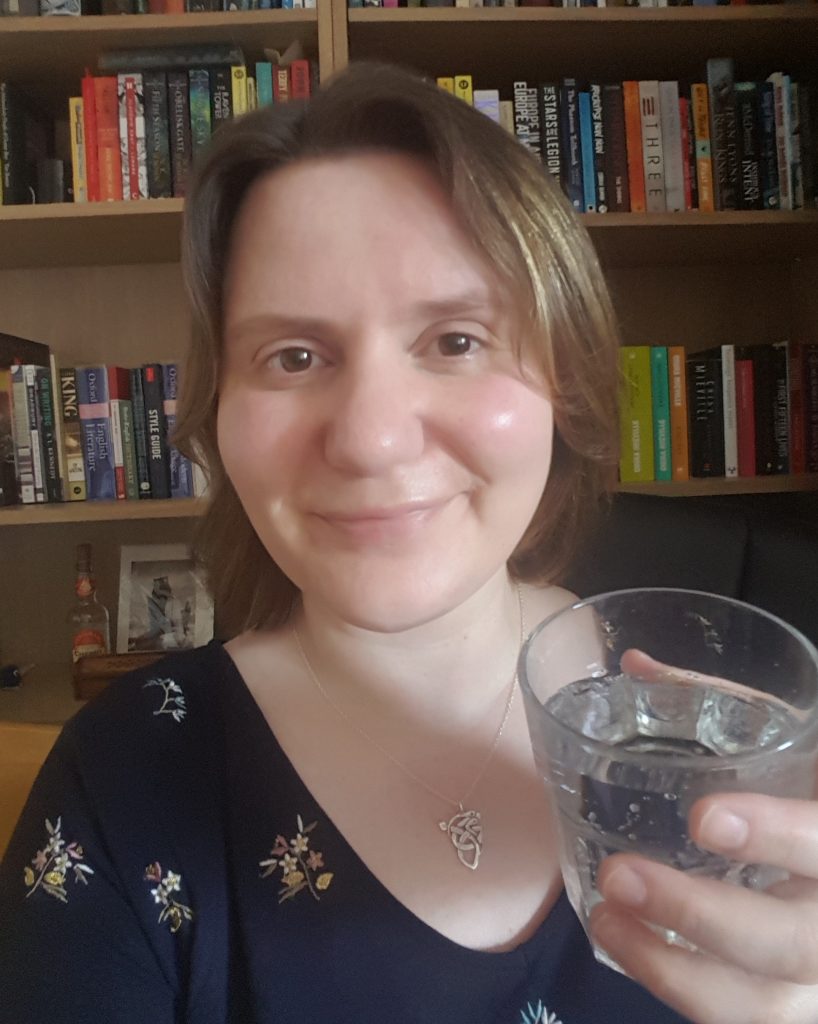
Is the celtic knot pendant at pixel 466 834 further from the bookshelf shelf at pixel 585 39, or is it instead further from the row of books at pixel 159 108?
the bookshelf shelf at pixel 585 39

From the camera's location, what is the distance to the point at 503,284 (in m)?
0.61

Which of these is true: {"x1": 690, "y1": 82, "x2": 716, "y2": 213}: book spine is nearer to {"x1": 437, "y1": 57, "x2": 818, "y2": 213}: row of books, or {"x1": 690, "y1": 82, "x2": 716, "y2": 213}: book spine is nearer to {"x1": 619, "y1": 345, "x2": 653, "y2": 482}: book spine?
{"x1": 437, "y1": 57, "x2": 818, "y2": 213}: row of books

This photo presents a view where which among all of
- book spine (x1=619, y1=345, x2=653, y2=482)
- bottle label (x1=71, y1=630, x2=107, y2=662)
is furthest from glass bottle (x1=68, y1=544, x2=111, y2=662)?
book spine (x1=619, y1=345, x2=653, y2=482)

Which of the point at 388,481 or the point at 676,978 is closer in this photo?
the point at 676,978

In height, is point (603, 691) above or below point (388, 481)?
below

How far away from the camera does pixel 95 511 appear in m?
1.47

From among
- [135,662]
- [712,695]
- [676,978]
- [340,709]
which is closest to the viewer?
[676,978]

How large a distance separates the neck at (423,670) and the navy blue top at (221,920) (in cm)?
9

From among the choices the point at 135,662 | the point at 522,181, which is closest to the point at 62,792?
the point at 522,181

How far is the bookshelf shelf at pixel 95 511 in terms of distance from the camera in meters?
1.46

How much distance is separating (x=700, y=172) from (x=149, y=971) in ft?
5.01

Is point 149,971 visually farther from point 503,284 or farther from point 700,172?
point 700,172

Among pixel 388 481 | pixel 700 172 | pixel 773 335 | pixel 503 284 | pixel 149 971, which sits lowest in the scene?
pixel 149 971

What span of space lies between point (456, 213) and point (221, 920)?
62cm
